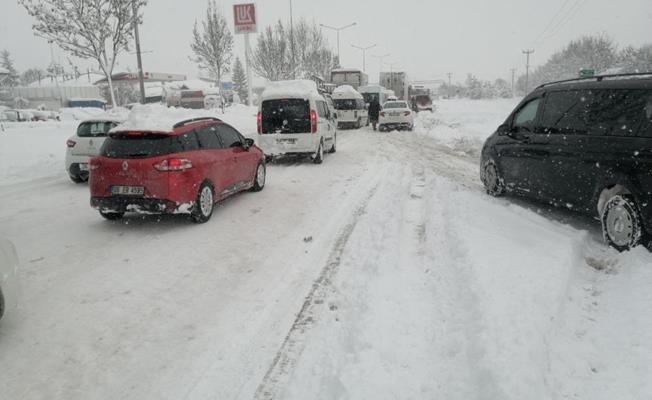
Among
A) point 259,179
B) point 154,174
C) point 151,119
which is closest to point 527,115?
point 259,179

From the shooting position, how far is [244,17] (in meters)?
35.2

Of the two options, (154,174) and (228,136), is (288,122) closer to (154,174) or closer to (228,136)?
(228,136)

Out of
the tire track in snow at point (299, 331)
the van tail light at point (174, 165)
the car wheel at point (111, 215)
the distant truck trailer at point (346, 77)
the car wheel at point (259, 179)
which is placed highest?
the distant truck trailer at point (346, 77)

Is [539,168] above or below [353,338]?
above

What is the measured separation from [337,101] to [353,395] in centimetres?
2633

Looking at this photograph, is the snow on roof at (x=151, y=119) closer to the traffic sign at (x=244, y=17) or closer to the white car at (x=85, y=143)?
the white car at (x=85, y=143)

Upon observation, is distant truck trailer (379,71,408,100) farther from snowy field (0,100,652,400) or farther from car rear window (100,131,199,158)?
car rear window (100,131,199,158)

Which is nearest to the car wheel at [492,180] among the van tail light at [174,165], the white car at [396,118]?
the van tail light at [174,165]

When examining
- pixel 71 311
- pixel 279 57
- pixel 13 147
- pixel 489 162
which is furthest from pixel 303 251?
pixel 279 57

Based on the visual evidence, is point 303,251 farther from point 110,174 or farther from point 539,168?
point 539,168

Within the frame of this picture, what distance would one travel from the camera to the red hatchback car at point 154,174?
259 inches

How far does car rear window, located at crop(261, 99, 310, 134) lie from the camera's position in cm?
1288

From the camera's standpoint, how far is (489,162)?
27.3 ft

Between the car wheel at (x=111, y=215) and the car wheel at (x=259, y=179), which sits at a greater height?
the car wheel at (x=259, y=179)
